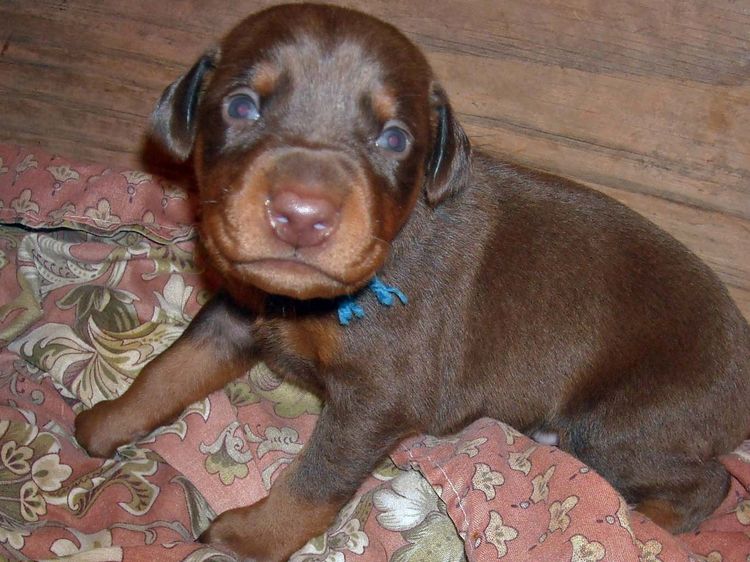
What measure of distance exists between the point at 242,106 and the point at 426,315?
965mm

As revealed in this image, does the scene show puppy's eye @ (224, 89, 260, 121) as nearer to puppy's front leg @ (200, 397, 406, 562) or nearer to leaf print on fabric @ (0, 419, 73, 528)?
puppy's front leg @ (200, 397, 406, 562)

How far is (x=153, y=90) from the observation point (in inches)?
173

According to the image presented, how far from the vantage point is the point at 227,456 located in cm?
366

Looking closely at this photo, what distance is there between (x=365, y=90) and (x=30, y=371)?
2038 mm

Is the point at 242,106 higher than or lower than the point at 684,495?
higher

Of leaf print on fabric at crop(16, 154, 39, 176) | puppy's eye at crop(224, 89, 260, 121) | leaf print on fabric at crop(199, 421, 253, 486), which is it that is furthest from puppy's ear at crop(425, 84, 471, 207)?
leaf print on fabric at crop(16, 154, 39, 176)

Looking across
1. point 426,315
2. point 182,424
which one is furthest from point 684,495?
point 182,424

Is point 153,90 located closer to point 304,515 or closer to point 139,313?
point 139,313

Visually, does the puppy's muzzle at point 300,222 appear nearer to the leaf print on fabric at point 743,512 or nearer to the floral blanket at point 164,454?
the floral blanket at point 164,454

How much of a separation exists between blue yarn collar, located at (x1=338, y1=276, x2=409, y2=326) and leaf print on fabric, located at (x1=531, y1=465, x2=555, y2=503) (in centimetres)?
85

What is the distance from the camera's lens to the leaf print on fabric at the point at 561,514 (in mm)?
3174

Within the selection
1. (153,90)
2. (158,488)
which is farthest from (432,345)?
(153,90)

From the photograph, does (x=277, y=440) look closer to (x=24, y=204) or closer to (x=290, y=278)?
(x=290, y=278)

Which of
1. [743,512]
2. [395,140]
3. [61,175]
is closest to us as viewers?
[395,140]
